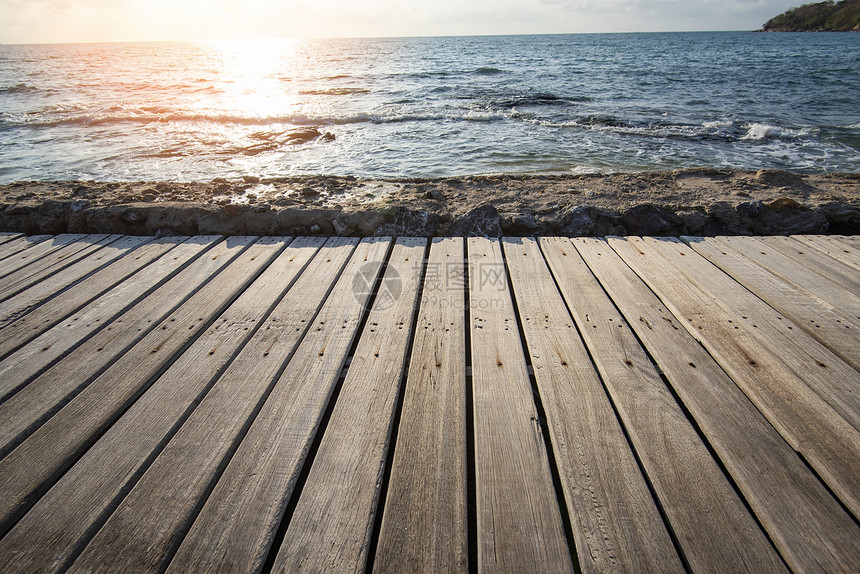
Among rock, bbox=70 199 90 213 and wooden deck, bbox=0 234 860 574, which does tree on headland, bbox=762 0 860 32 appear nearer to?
wooden deck, bbox=0 234 860 574

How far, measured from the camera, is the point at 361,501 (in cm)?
131

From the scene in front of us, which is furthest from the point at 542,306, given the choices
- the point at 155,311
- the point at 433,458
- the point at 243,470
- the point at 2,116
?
the point at 2,116

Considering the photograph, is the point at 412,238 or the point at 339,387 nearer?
the point at 339,387

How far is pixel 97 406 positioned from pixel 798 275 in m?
3.75

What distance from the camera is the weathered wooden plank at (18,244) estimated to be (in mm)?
3091

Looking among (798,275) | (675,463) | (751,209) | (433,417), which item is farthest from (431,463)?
(751,209)

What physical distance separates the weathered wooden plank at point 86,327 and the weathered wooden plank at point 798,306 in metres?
3.33

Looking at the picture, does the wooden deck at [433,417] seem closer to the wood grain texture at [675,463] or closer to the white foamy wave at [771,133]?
the wood grain texture at [675,463]

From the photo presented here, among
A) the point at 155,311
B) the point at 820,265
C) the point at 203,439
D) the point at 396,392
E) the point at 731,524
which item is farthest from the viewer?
the point at 820,265

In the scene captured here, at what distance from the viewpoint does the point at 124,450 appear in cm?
150

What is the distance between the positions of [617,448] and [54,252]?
3792 millimetres

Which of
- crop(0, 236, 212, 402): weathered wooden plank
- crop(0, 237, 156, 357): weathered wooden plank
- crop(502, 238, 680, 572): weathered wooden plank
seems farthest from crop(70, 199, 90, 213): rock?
crop(502, 238, 680, 572): weathered wooden plank

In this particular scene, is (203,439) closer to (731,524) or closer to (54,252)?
(731,524)

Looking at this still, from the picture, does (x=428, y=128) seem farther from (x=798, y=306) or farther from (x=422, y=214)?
(x=798, y=306)
